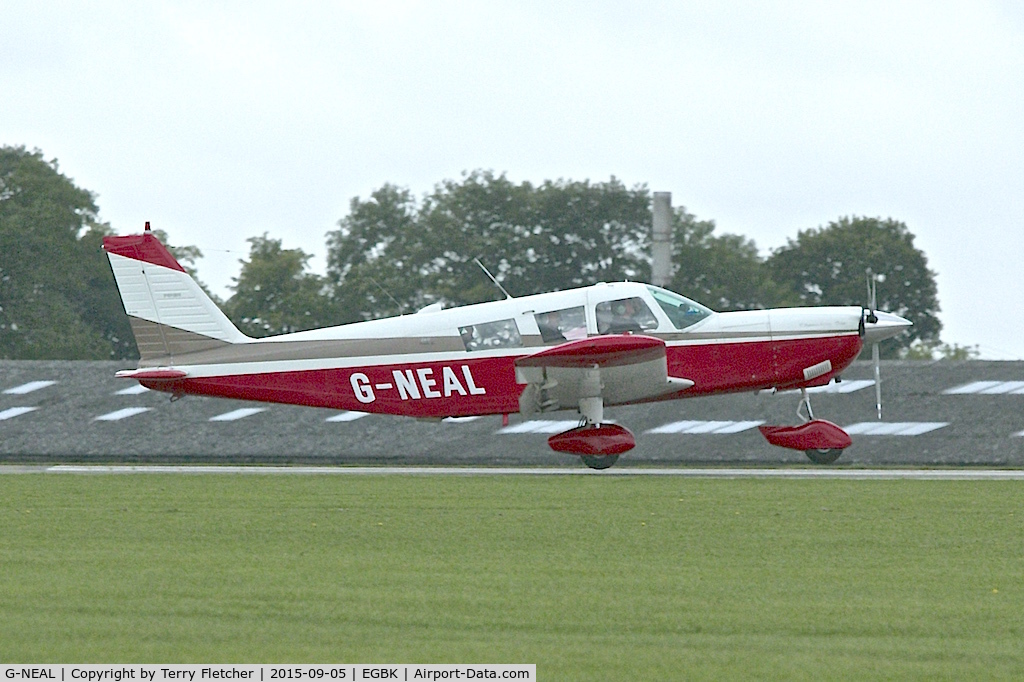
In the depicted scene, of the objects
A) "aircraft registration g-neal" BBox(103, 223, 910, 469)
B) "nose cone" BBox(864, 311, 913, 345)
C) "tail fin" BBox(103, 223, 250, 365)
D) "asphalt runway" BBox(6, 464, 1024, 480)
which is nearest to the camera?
"asphalt runway" BBox(6, 464, 1024, 480)

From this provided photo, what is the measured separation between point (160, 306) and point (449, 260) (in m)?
32.1

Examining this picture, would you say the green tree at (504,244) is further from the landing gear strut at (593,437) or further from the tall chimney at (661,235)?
the landing gear strut at (593,437)

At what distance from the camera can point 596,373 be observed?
18594mm

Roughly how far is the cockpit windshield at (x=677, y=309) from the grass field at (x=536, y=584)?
5.71 m

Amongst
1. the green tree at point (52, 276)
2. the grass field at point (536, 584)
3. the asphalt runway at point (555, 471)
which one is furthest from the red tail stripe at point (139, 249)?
the green tree at point (52, 276)

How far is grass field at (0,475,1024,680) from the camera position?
6.02 metres

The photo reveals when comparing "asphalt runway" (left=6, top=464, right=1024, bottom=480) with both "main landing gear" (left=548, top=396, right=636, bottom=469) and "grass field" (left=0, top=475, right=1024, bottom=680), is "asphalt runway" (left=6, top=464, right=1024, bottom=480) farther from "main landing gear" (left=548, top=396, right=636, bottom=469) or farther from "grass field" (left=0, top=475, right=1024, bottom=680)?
"grass field" (left=0, top=475, right=1024, bottom=680)

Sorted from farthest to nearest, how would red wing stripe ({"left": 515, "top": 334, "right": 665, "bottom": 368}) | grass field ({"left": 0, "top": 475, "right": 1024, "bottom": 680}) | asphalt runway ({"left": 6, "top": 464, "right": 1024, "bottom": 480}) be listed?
red wing stripe ({"left": 515, "top": 334, "right": 665, "bottom": 368}) < asphalt runway ({"left": 6, "top": 464, "right": 1024, "bottom": 480}) < grass field ({"left": 0, "top": 475, "right": 1024, "bottom": 680})

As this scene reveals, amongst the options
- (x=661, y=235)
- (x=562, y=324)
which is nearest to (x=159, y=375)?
(x=562, y=324)

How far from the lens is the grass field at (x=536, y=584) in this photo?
6.02m

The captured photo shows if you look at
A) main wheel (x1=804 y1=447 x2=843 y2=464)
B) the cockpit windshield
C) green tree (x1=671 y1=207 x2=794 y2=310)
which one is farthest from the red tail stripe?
green tree (x1=671 y1=207 x2=794 y2=310)

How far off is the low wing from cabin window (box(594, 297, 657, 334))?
17 cm

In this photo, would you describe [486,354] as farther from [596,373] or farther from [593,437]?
[593,437]

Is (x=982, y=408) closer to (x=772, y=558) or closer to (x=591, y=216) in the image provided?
(x=772, y=558)
